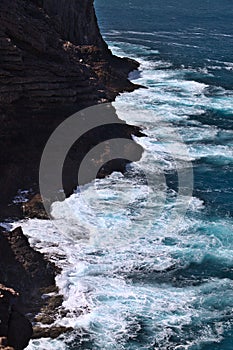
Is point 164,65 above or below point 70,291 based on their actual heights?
above

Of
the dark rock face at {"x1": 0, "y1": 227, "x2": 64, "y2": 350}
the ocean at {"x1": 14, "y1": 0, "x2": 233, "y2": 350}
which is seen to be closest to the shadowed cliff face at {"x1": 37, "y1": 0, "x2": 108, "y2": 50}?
the ocean at {"x1": 14, "y1": 0, "x2": 233, "y2": 350}

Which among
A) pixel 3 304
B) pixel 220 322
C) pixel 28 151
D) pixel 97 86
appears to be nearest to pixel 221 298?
pixel 220 322

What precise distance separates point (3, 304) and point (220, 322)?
11173 mm

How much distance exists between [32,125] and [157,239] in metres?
13.9

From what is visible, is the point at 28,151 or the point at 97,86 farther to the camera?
the point at 97,86

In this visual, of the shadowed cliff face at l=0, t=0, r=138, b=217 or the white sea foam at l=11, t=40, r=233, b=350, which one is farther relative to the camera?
the shadowed cliff face at l=0, t=0, r=138, b=217

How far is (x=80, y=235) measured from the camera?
1517 inches

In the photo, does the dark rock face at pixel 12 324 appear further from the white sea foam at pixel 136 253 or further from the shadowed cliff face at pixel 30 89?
the shadowed cliff face at pixel 30 89

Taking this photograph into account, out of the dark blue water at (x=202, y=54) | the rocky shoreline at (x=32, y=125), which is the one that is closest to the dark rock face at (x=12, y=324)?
the rocky shoreline at (x=32, y=125)

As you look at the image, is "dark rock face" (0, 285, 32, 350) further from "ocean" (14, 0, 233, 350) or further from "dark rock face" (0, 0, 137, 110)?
"dark rock face" (0, 0, 137, 110)

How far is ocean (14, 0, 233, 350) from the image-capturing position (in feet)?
100

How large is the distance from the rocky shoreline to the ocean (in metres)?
1.17

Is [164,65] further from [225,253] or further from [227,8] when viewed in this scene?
[227,8]

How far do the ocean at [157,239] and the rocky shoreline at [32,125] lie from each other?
117 cm
